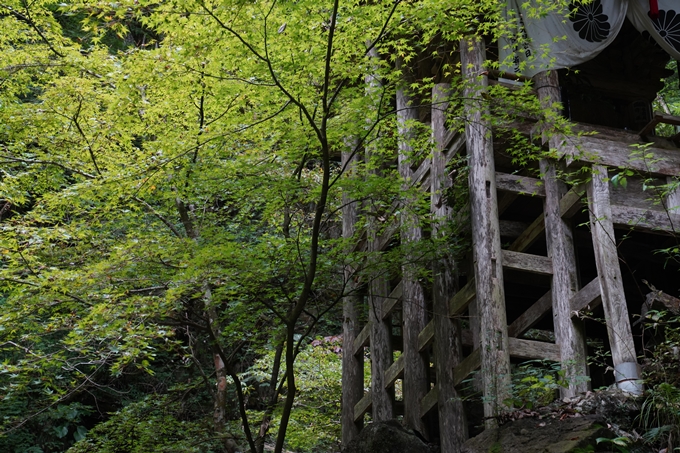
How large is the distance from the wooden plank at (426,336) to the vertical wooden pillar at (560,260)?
68.4 inches

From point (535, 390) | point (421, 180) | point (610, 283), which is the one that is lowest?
point (535, 390)

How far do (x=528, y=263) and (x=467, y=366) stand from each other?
1.27m

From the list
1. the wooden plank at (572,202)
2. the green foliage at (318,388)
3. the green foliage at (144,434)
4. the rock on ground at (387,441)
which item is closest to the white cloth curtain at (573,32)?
the wooden plank at (572,202)

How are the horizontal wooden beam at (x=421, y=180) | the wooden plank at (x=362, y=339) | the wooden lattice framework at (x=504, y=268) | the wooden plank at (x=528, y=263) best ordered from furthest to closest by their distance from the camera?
1. the wooden plank at (x=362, y=339)
2. the horizontal wooden beam at (x=421, y=180)
3. the wooden plank at (x=528, y=263)
4. the wooden lattice framework at (x=504, y=268)

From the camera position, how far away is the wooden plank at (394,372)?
835 centimetres

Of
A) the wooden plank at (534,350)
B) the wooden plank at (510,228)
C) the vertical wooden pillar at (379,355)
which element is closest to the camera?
the wooden plank at (534,350)

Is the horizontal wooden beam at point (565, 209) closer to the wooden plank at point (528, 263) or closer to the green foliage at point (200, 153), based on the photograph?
the wooden plank at point (528, 263)

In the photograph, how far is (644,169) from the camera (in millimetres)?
6512

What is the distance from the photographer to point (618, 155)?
254 inches

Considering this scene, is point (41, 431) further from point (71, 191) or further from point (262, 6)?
point (262, 6)

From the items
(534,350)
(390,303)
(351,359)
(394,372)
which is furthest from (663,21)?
(351,359)

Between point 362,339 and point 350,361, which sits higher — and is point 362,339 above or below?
above

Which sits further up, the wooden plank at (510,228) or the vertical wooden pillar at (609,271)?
the wooden plank at (510,228)

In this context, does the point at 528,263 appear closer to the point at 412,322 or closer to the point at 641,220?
the point at 641,220
